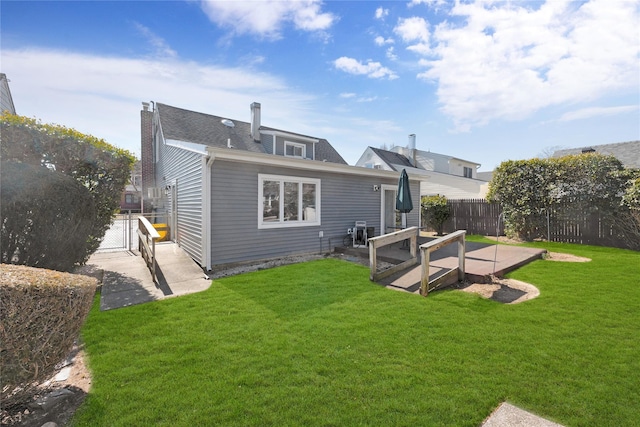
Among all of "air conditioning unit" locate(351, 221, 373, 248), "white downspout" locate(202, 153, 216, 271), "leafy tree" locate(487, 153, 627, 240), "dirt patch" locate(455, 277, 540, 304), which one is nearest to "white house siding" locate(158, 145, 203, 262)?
"white downspout" locate(202, 153, 216, 271)

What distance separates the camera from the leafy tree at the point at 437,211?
14.5m

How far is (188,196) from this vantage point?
8.12 m

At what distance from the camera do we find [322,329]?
373 cm

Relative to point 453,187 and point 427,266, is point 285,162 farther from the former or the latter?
point 453,187

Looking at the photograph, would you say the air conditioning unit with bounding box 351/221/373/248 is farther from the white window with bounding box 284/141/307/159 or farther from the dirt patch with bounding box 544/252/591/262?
the white window with bounding box 284/141/307/159

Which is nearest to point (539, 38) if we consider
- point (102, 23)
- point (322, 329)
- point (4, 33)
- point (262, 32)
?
point (262, 32)

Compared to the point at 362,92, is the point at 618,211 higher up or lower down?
lower down

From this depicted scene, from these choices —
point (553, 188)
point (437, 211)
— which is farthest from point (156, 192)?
point (553, 188)

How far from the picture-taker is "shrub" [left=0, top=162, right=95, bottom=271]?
15.6 ft

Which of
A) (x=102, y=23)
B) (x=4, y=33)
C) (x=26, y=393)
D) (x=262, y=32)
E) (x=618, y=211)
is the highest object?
(x=262, y=32)

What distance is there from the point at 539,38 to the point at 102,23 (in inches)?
420

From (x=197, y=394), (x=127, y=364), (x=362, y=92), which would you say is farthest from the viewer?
(x=362, y=92)

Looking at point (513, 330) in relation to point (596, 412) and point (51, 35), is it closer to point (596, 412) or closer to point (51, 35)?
point (596, 412)

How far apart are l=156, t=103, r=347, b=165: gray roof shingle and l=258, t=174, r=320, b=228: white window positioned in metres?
6.21
